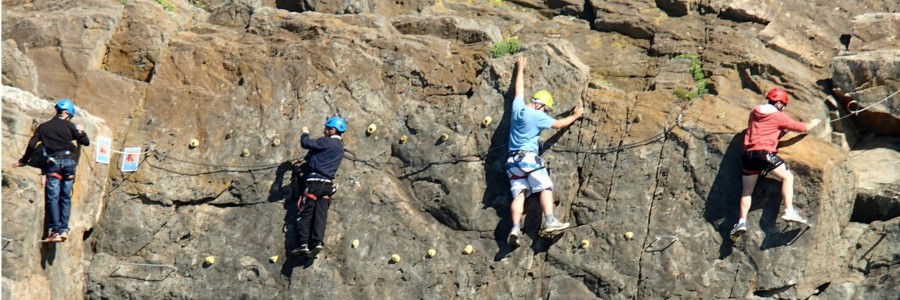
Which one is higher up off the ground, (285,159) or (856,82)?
(856,82)

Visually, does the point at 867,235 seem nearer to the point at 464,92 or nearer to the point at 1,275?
the point at 464,92

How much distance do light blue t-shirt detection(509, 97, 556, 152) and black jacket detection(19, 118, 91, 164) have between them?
226 inches

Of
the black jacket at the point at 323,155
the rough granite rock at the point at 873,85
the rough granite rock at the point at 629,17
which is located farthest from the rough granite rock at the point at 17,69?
the rough granite rock at the point at 873,85

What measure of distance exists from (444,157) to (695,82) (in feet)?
11.8

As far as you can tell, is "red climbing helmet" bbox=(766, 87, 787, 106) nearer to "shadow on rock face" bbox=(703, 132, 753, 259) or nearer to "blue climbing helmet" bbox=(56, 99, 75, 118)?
"shadow on rock face" bbox=(703, 132, 753, 259)

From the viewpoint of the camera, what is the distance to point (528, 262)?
52.5 ft

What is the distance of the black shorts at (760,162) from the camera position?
15.0 metres

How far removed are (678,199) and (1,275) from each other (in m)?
8.57

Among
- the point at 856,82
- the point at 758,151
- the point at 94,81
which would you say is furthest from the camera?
the point at 94,81

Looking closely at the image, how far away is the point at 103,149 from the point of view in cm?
1697

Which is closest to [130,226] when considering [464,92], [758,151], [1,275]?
[1,275]

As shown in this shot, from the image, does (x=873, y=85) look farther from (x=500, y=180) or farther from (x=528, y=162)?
(x=500, y=180)

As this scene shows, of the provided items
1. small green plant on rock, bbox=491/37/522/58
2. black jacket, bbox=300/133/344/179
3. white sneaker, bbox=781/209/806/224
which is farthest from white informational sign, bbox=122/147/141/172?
white sneaker, bbox=781/209/806/224

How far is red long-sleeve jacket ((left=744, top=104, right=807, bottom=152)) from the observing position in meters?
15.1
